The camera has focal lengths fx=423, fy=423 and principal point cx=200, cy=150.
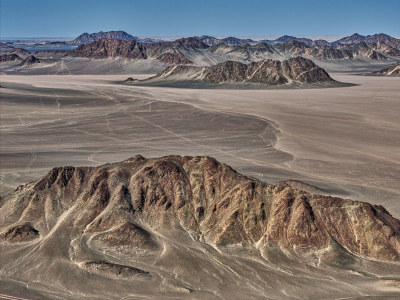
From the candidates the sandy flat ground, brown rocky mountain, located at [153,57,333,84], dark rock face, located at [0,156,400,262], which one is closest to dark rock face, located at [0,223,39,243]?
dark rock face, located at [0,156,400,262]

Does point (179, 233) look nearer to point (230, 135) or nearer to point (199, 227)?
point (199, 227)

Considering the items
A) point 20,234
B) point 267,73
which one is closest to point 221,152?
point 20,234

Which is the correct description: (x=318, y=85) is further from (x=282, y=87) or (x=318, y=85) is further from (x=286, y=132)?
(x=286, y=132)

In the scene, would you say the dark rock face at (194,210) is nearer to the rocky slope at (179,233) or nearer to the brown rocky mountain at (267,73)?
the rocky slope at (179,233)

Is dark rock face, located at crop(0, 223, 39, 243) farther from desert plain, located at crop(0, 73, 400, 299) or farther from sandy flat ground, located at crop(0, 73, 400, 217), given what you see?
sandy flat ground, located at crop(0, 73, 400, 217)

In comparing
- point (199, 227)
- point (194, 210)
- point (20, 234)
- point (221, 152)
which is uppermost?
point (194, 210)

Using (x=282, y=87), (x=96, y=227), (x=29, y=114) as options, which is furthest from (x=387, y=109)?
(x=96, y=227)
